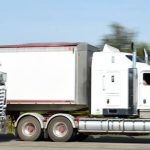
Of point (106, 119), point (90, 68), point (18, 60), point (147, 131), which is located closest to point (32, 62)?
point (18, 60)

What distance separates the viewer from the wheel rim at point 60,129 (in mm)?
20156

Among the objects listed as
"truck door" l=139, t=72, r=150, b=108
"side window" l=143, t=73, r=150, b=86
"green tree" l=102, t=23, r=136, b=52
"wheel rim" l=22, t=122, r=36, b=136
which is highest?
"green tree" l=102, t=23, r=136, b=52

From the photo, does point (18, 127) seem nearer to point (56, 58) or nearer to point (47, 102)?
point (47, 102)

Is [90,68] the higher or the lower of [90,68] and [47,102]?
the higher

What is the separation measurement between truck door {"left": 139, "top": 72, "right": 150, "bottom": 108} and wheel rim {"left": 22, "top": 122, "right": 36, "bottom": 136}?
13.7 feet

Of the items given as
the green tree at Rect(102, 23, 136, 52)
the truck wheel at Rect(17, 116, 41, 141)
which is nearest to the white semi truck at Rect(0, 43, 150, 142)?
the truck wheel at Rect(17, 116, 41, 141)

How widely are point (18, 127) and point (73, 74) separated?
2.99 meters

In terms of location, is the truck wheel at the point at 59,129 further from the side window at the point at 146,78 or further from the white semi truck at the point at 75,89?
the side window at the point at 146,78

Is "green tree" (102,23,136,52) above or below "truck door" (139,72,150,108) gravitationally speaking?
above

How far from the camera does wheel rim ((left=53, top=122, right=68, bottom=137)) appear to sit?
794 inches

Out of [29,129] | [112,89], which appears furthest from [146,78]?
[29,129]

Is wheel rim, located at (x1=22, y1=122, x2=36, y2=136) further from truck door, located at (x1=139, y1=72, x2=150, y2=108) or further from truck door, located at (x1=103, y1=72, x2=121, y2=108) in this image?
truck door, located at (x1=139, y1=72, x2=150, y2=108)

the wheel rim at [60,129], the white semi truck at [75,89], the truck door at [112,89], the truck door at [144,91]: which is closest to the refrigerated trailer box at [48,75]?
the white semi truck at [75,89]

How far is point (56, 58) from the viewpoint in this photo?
2019 centimetres
